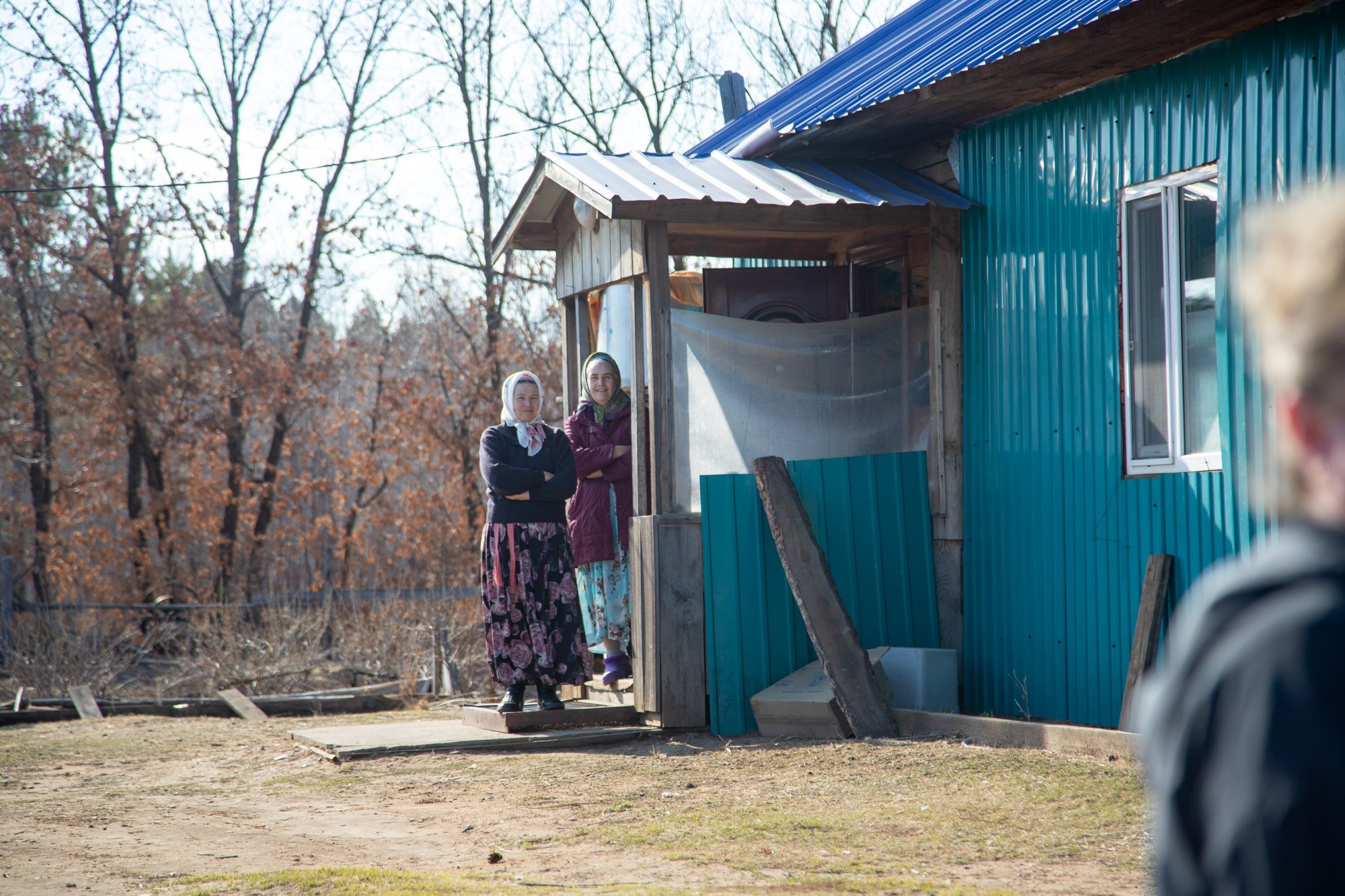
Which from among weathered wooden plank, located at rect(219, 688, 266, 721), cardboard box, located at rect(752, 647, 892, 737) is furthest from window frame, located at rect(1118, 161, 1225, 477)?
weathered wooden plank, located at rect(219, 688, 266, 721)

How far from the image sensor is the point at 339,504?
20.8m

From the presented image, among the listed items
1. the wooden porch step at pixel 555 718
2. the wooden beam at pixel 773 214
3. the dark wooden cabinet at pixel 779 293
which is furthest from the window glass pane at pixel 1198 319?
the wooden porch step at pixel 555 718

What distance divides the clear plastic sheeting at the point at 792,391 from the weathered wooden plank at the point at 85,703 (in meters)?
5.43

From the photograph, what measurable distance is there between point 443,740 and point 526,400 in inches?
81.1

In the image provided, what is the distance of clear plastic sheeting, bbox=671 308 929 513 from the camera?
800 centimetres

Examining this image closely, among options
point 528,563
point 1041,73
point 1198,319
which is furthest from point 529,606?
point 1041,73

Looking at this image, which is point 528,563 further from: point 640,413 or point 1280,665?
point 1280,665

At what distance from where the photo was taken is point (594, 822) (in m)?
5.53

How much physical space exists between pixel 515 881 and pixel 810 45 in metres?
22.0

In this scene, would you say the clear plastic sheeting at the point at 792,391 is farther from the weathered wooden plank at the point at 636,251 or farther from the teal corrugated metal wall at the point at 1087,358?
the teal corrugated metal wall at the point at 1087,358

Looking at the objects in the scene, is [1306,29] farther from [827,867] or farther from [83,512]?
[83,512]

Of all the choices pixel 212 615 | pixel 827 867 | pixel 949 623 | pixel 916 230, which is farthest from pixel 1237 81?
pixel 212 615

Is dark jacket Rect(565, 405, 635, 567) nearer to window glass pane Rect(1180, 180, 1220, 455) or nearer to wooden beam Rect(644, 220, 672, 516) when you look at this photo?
wooden beam Rect(644, 220, 672, 516)

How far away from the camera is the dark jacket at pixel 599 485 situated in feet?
27.5
